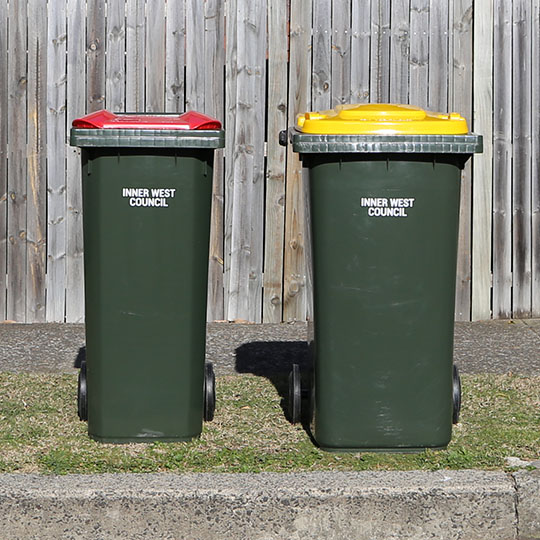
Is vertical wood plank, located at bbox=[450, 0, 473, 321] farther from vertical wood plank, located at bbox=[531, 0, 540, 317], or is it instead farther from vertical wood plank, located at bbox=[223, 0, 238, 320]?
vertical wood plank, located at bbox=[223, 0, 238, 320]

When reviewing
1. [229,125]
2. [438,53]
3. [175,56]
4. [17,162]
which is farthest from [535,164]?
[17,162]

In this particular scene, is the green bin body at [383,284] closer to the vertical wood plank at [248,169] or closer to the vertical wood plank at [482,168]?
the vertical wood plank at [248,169]

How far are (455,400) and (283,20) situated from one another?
10.5 ft

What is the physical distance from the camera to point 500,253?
8094mm

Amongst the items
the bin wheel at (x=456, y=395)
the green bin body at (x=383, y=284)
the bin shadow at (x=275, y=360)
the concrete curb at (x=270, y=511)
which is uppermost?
the green bin body at (x=383, y=284)

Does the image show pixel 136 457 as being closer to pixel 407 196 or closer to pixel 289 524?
pixel 289 524

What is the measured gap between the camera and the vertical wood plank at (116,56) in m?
7.78

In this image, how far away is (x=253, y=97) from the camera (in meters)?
7.89

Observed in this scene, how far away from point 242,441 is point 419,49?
347 centimetres

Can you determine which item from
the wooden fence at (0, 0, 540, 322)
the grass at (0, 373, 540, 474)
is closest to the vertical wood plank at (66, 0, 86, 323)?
the wooden fence at (0, 0, 540, 322)

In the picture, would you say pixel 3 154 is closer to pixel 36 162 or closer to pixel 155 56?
pixel 36 162

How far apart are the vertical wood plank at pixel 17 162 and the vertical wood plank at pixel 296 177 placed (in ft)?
5.77

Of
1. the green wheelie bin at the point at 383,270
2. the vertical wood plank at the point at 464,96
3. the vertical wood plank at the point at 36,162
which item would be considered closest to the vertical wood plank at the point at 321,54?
the vertical wood plank at the point at 464,96

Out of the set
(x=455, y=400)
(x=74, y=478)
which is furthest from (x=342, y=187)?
(x=74, y=478)
